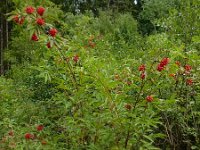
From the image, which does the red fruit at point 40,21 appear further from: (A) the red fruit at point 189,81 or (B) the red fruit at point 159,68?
(A) the red fruit at point 189,81

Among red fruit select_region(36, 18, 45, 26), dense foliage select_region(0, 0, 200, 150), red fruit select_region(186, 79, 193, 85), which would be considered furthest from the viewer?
red fruit select_region(186, 79, 193, 85)

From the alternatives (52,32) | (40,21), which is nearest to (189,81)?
(52,32)

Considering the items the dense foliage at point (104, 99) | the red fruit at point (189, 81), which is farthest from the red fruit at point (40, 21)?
the red fruit at point (189, 81)

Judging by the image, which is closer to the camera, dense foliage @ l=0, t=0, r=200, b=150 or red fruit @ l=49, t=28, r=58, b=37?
red fruit @ l=49, t=28, r=58, b=37

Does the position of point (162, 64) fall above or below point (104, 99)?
above

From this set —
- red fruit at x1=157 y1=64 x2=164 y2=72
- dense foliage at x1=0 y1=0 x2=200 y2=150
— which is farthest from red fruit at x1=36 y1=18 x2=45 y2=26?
red fruit at x1=157 y1=64 x2=164 y2=72

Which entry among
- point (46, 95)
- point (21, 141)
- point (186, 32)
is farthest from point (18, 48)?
point (21, 141)

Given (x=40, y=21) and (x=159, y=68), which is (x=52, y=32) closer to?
(x=40, y=21)

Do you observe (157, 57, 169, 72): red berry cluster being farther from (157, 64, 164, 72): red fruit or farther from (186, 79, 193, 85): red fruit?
(186, 79, 193, 85): red fruit

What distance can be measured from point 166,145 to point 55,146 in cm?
157

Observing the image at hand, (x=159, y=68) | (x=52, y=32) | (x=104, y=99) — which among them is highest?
(x=52, y=32)

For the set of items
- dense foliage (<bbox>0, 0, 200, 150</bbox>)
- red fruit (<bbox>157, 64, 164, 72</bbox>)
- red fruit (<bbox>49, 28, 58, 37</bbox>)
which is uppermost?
red fruit (<bbox>49, 28, 58, 37</bbox>)

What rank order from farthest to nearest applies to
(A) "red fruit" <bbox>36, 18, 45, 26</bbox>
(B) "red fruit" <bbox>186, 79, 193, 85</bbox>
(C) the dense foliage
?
(B) "red fruit" <bbox>186, 79, 193, 85</bbox> < (C) the dense foliage < (A) "red fruit" <bbox>36, 18, 45, 26</bbox>

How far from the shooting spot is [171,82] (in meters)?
4.81
